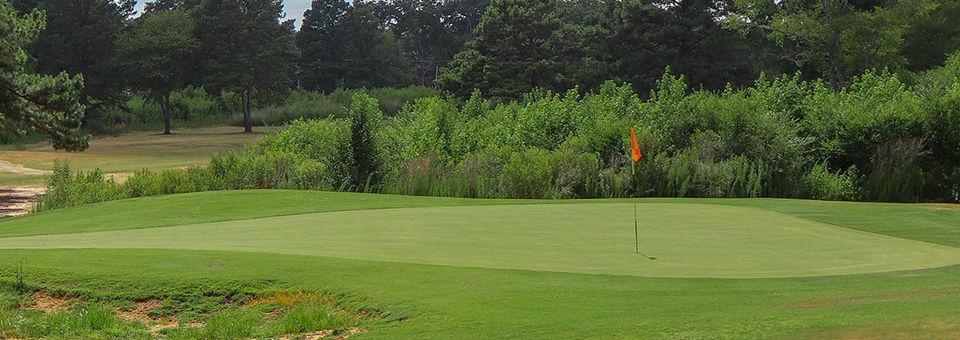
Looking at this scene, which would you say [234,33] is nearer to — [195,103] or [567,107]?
[195,103]

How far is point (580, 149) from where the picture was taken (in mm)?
29125

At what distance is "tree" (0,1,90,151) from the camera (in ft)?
117

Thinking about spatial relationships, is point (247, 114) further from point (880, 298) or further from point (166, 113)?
point (880, 298)

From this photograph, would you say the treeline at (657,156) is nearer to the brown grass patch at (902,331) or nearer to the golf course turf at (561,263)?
the golf course turf at (561,263)

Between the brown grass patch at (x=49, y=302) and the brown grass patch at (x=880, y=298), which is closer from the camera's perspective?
the brown grass patch at (x=880, y=298)

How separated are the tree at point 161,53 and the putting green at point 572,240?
6013 centimetres

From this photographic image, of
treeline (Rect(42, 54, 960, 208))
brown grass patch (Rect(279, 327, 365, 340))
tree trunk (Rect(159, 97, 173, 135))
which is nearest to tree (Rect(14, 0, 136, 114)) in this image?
tree trunk (Rect(159, 97, 173, 135))

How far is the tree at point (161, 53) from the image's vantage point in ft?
249

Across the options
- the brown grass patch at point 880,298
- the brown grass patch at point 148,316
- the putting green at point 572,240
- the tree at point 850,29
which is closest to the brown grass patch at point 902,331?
the brown grass patch at point 880,298

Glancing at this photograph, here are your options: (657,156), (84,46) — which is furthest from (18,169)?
(657,156)

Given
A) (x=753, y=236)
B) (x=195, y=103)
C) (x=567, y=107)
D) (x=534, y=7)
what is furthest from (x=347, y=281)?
(x=195, y=103)

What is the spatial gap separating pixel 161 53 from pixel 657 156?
58994 mm

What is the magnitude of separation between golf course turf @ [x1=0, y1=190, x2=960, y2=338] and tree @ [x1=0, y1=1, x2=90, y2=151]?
16379mm

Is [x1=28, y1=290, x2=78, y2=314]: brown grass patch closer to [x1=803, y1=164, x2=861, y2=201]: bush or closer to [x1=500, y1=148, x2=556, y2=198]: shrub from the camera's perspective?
[x1=500, y1=148, x2=556, y2=198]: shrub
